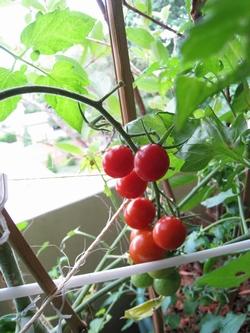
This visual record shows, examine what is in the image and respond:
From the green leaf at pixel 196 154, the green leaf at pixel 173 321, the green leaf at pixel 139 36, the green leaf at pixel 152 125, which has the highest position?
the green leaf at pixel 139 36

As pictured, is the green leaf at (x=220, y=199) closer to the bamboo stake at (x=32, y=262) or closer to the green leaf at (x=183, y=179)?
the green leaf at (x=183, y=179)

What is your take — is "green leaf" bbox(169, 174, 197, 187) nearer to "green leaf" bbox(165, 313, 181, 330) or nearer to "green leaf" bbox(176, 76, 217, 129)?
"green leaf" bbox(165, 313, 181, 330)

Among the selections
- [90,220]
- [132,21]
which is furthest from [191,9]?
[90,220]

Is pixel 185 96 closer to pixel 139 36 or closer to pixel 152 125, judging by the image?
pixel 152 125

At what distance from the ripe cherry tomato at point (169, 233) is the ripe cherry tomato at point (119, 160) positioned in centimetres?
6

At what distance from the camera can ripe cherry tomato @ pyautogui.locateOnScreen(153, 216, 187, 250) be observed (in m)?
0.28

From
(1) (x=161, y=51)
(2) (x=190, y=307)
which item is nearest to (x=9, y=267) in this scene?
(1) (x=161, y=51)

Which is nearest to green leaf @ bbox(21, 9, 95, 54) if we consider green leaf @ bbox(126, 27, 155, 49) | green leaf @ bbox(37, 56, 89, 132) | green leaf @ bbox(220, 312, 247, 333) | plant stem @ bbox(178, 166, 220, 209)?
green leaf @ bbox(37, 56, 89, 132)

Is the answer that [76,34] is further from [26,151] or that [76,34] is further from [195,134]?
[26,151]

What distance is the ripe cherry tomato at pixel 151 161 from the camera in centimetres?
23

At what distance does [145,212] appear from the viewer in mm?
299

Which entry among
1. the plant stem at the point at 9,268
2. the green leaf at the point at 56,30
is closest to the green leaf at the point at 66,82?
the green leaf at the point at 56,30

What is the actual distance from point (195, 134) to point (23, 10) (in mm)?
300

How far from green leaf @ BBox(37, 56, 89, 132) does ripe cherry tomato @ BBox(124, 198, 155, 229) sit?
0.09 m
